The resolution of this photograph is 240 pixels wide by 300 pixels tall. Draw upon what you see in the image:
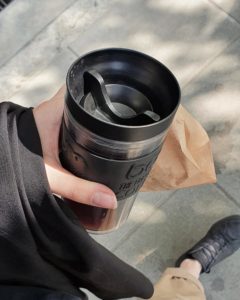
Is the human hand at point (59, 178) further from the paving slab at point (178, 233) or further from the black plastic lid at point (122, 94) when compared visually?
the paving slab at point (178, 233)

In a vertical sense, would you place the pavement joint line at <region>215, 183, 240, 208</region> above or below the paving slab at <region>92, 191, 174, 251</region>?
below

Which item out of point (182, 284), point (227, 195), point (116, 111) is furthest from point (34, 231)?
point (227, 195)

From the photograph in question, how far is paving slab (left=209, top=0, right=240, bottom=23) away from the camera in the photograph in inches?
85.3

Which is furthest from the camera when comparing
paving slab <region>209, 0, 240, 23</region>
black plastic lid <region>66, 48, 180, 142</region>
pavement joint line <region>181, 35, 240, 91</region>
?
paving slab <region>209, 0, 240, 23</region>

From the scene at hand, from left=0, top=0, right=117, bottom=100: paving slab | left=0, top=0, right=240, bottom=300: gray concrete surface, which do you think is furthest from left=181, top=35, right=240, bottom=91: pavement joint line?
left=0, top=0, right=117, bottom=100: paving slab

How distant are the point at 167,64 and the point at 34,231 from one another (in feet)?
4.28

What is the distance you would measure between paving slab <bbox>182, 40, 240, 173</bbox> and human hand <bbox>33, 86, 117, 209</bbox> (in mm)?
1015

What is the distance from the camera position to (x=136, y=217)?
188cm

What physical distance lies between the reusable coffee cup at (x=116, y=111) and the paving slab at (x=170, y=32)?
1.25 m

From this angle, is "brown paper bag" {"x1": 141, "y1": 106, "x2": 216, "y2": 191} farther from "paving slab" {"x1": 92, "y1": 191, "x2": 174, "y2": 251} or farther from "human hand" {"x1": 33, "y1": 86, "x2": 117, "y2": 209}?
"paving slab" {"x1": 92, "y1": 191, "x2": 174, "y2": 251}

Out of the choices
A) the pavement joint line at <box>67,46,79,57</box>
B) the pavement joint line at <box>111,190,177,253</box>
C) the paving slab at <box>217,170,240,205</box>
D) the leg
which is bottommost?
the leg

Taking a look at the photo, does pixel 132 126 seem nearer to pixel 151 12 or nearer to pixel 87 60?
pixel 87 60

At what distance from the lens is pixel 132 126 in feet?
2.38

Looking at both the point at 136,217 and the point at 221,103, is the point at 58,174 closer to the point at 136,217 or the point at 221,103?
the point at 136,217
